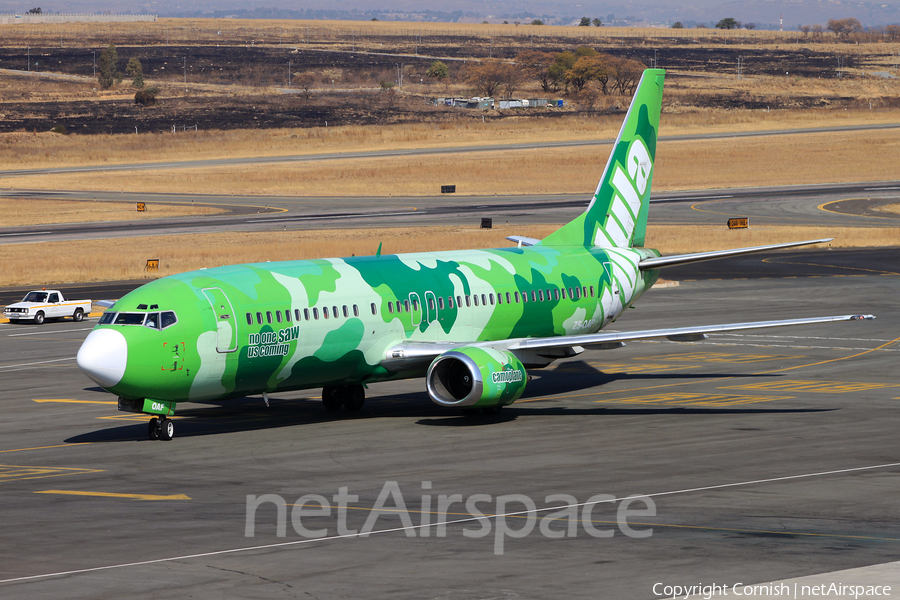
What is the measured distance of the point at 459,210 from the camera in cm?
12394

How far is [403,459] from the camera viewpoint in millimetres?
30984

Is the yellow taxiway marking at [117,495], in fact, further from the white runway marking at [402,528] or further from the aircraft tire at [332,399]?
the aircraft tire at [332,399]

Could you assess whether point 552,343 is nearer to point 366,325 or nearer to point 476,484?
point 366,325

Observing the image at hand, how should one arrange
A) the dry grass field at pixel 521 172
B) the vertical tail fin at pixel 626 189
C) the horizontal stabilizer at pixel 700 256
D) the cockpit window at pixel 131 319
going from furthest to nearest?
1. the dry grass field at pixel 521 172
2. the vertical tail fin at pixel 626 189
3. the horizontal stabilizer at pixel 700 256
4. the cockpit window at pixel 131 319

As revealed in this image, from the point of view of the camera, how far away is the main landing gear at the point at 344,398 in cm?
3966

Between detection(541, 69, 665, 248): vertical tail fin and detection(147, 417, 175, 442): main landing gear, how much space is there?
17910 mm

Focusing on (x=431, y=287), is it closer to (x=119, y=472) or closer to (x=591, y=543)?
(x=119, y=472)

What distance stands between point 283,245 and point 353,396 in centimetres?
5401

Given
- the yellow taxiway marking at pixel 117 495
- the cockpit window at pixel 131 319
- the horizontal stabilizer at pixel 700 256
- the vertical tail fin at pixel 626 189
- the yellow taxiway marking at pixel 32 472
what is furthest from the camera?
the vertical tail fin at pixel 626 189

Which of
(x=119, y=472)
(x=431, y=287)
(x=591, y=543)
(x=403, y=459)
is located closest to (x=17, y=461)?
(x=119, y=472)

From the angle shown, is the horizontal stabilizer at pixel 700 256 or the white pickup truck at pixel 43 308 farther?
the white pickup truck at pixel 43 308

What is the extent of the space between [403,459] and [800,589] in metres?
14.8

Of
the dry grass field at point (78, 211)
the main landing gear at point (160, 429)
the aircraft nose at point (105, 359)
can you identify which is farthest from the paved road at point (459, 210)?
the aircraft nose at point (105, 359)

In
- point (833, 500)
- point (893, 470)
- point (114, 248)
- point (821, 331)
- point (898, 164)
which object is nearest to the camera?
point (833, 500)
